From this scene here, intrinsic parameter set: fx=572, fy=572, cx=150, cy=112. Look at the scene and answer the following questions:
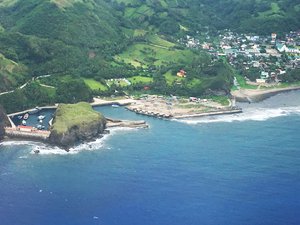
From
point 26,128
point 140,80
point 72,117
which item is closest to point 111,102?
point 140,80

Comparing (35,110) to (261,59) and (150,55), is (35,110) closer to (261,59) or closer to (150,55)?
(150,55)

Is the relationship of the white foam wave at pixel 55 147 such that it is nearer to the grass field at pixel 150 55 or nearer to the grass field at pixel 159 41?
the grass field at pixel 150 55

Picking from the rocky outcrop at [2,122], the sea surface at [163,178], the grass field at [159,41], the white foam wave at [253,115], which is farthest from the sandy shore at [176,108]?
the grass field at [159,41]

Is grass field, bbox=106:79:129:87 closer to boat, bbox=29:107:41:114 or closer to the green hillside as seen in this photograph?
the green hillside

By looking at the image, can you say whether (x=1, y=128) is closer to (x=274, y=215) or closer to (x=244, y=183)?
(x=244, y=183)

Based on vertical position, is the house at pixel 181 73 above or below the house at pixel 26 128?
above

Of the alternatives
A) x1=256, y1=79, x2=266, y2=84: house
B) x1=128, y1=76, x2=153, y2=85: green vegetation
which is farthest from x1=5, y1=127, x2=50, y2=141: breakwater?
x1=256, y1=79, x2=266, y2=84: house
